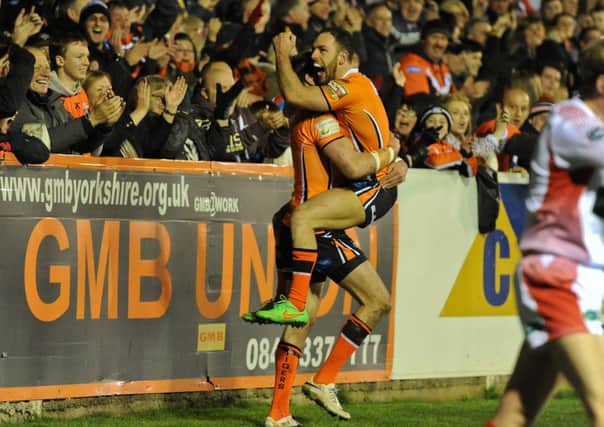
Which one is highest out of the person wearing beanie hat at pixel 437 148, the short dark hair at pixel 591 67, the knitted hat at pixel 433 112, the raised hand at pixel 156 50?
the short dark hair at pixel 591 67

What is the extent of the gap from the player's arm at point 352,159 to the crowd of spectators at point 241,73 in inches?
60.0

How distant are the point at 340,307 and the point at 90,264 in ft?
7.65

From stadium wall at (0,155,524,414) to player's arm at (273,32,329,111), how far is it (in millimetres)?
1448

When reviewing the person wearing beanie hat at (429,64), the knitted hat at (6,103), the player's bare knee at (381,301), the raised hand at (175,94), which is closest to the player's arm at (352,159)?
the player's bare knee at (381,301)

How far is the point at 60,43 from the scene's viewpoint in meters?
9.80

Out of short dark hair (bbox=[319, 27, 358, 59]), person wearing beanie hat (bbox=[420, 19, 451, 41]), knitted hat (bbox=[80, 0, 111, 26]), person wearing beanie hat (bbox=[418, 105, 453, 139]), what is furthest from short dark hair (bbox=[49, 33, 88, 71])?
person wearing beanie hat (bbox=[420, 19, 451, 41])

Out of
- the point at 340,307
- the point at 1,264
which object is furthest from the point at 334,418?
the point at 1,264

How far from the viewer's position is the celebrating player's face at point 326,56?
29.5 feet

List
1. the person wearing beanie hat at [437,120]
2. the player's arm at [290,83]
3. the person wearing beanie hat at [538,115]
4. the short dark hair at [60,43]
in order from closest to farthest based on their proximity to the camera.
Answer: the player's arm at [290,83], the short dark hair at [60,43], the person wearing beanie hat at [437,120], the person wearing beanie hat at [538,115]

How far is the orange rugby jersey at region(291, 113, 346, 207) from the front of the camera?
29.0ft

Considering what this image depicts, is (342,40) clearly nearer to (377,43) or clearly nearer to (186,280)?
(186,280)

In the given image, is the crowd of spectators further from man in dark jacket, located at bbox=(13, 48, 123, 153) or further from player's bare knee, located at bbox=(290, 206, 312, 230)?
player's bare knee, located at bbox=(290, 206, 312, 230)

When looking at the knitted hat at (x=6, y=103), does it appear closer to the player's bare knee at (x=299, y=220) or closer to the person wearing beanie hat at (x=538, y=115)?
the player's bare knee at (x=299, y=220)

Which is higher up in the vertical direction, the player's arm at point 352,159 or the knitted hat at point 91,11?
the knitted hat at point 91,11
